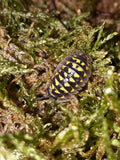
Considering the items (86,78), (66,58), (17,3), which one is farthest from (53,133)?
(17,3)

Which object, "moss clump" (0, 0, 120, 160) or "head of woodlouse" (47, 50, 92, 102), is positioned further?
"head of woodlouse" (47, 50, 92, 102)

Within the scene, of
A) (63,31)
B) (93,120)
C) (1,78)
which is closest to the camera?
(93,120)

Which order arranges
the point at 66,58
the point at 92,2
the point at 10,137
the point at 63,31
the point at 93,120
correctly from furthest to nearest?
1. the point at 92,2
2. the point at 63,31
3. the point at 66,58
4. the point at 93,120
5. the point at 10,137

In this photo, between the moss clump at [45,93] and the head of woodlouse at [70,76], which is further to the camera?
the head of woodlouse at [70,76]

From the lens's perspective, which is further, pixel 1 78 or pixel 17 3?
pixel 17 3

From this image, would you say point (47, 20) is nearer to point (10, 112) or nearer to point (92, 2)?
point (92, 2)

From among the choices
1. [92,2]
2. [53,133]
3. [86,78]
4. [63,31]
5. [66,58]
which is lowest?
[53,133]

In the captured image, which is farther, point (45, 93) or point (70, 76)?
point (45, 93)

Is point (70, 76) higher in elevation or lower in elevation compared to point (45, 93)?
higher
